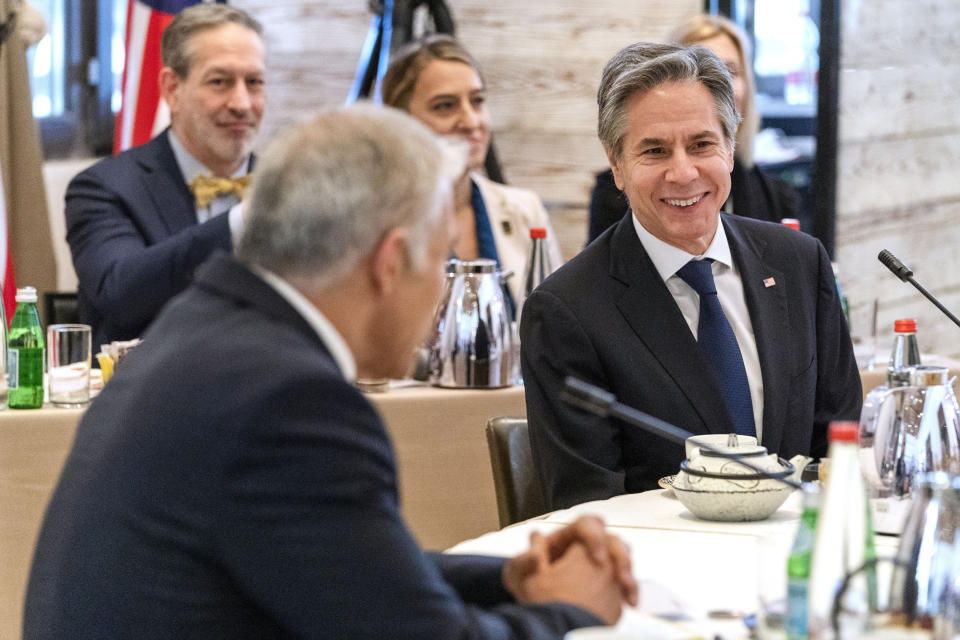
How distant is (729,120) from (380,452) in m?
1.32

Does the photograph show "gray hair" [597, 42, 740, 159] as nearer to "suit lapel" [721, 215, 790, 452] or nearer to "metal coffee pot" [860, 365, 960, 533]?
"suit lapel" [721, 215, 790, 452]

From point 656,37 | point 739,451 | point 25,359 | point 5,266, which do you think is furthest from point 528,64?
point 739,451

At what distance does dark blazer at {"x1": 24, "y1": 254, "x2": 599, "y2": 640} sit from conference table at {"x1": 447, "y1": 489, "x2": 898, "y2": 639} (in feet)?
0.59

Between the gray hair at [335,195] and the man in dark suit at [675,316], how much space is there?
891mm

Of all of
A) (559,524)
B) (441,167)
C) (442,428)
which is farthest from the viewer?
(442,428)

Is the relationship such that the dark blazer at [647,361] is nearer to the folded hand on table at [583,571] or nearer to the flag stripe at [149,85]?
the folded hand on table at [583,571]

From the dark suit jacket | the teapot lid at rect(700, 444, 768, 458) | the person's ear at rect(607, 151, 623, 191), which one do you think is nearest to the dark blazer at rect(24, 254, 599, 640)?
the teapot lid at rect(700, 444, 768, 458)

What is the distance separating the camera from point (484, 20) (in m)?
4.51

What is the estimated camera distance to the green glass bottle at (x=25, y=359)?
8.29ft

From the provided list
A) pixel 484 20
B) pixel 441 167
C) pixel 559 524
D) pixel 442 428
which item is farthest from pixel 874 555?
pixel 484 20

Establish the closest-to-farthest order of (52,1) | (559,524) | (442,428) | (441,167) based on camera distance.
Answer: (441,167) < (559,524) < (442,428) < (52,1)

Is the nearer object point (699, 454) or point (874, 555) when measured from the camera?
point (874, 555)

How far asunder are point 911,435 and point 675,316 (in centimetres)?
52

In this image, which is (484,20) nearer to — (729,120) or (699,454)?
(729,120)
